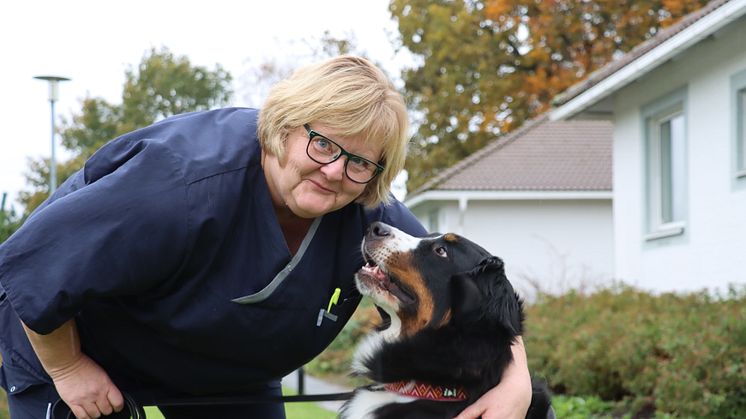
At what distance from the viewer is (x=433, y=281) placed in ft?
11.7

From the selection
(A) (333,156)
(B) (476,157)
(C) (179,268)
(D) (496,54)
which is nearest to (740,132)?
(A) (333,156)

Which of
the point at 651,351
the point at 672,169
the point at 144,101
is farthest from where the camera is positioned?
the point at 144,101

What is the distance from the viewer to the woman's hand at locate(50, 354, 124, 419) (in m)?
2.94

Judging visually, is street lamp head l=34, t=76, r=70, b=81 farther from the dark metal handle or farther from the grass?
the dark metal handle

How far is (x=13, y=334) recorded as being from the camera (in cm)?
309

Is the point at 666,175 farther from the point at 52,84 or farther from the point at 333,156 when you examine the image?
the point at 333,156

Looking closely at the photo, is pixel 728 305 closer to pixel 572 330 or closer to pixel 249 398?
pixel 572 330

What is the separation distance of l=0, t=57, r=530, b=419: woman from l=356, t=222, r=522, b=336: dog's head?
132 millimetres

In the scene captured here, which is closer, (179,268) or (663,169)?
(179,268)

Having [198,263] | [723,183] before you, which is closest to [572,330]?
[723,183]

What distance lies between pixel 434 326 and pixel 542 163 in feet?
64.9

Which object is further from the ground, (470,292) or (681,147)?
(681,147)

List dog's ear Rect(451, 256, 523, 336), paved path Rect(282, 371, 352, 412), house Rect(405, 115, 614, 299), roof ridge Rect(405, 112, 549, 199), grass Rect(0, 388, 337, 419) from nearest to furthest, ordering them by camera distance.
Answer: dog's ear Rect(451, 256, 523, 336) < grass Rect(0, 388, 337, 419) < paved path Rect(282, 371, 352, 412) < house Rect(405, 115, 614, 299) < roof ridge Rect(405, 112, 549, 199)

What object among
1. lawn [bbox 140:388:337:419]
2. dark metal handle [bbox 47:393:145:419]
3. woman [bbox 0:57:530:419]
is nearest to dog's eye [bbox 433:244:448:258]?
woman [bbox 0:57:530:419]
